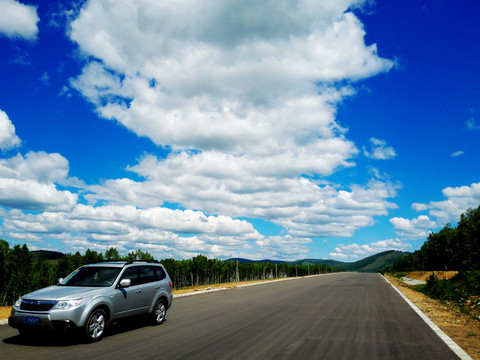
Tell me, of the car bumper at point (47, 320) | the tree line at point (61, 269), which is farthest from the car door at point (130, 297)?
the tree line at point (61, 269)

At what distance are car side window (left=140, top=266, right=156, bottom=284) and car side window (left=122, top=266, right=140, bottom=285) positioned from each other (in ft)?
0.67

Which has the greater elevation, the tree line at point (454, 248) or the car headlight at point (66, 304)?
the tree line at point (454, 248)

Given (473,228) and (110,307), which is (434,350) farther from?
(473,228)

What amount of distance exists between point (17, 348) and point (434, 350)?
865 cm

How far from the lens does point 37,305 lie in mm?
7457

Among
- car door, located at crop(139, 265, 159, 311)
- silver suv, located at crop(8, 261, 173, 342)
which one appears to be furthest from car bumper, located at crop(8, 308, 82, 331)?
car door, located at crop(139, 265, 159, 311)

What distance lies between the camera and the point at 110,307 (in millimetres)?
8312

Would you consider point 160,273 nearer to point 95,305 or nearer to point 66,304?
point 95,305

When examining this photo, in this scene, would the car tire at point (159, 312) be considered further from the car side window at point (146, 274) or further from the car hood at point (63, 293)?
the car hood at point (63, 293)

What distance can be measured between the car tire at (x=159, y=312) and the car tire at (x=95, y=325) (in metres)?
2.02

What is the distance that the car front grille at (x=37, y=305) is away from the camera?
737 centimetres

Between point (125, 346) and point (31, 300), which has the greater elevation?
point (31, 300)

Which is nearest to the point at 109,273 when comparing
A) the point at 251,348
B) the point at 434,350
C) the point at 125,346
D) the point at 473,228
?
the point at 125,346

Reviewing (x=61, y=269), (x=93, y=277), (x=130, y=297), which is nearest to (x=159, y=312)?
(x=130, y=297)
